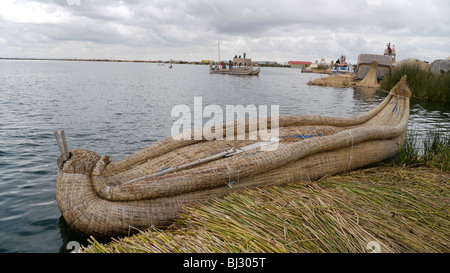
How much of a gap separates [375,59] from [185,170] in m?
32.4

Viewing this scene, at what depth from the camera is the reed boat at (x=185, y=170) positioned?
10.8 feet

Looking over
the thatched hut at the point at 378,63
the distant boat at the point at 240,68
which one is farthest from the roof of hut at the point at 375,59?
the distant boat at the point at 240,68

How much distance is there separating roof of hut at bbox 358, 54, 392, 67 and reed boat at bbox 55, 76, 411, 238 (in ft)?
95.8

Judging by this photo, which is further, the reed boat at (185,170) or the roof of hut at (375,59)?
the roof of hut at (375,59)

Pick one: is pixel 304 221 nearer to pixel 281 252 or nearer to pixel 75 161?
pixel 281 252

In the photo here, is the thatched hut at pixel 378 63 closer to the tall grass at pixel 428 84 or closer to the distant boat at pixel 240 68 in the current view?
the tall grass at pixel 428 84

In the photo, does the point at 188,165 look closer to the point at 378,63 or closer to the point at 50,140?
the point at 50,140

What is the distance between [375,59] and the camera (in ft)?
102

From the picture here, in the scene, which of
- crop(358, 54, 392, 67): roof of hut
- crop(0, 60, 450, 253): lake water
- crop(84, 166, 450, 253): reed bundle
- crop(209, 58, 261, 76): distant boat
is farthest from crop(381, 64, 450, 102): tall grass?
crop(209, 58, 261, 76): distant boat

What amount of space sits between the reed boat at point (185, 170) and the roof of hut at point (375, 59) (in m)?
29.2

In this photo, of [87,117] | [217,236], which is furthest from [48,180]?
[87,117]

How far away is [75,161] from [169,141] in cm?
157

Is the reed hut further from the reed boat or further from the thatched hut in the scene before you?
the reed boat

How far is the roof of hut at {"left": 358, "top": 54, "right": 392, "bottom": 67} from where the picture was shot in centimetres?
3103
